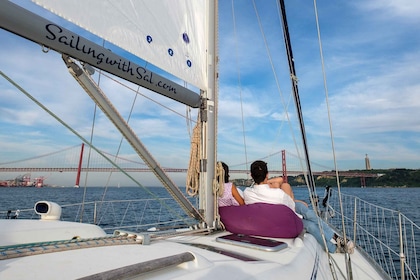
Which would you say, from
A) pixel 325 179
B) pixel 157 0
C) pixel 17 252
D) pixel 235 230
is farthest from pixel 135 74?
pixel 325 179

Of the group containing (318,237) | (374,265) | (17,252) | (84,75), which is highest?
(84,75)

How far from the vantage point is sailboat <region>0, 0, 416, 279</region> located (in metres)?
1.17

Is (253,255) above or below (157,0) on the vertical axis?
below

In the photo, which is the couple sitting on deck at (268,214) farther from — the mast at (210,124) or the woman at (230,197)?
the mast at (210,124)

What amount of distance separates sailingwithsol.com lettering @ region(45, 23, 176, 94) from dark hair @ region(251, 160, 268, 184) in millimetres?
1310

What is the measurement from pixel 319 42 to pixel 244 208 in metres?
1.69

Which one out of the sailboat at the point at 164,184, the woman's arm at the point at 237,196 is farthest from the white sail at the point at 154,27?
the woman's arm at the point at 237,196

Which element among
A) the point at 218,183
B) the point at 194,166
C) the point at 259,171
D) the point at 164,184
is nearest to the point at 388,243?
the point at 259,171

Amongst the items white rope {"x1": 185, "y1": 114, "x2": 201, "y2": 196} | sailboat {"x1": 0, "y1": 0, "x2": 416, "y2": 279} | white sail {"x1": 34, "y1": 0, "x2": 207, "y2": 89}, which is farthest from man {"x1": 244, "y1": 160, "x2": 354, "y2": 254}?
white sail {"x1": 34, "y1": 0, "x2": 207, "y2": 89}

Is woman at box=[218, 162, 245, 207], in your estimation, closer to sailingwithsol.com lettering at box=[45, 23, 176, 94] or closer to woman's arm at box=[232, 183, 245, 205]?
woman's arm at box=[232, 183, 245, 205]

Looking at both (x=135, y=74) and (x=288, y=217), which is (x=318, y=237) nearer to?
(x=288, y=217)

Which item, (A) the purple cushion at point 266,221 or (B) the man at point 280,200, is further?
(B) the man at point 280,200

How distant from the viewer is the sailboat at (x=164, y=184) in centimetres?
117

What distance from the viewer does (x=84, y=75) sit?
172 centimetres
